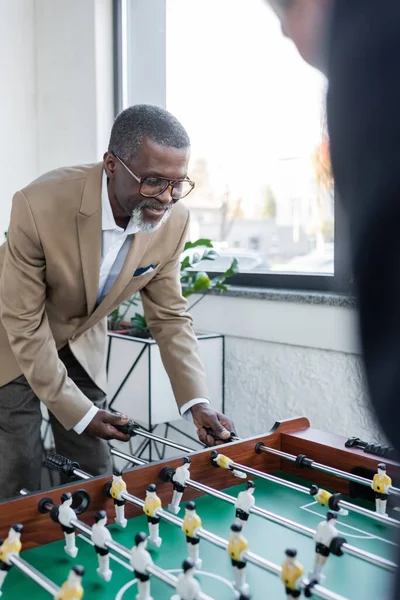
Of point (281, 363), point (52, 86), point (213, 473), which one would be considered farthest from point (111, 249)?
point (52, 86)

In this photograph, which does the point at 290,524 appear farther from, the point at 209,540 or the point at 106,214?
the point at 106,214

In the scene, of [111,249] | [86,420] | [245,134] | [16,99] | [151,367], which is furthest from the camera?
[16,99]

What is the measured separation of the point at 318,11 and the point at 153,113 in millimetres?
1334

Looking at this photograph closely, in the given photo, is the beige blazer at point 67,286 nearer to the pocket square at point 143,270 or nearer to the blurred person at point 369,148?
the pocket square at point 143,270

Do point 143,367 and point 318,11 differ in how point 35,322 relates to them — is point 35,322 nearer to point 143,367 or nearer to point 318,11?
point 143,367

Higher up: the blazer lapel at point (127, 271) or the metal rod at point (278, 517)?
the blazer lapel at point (127, 271)

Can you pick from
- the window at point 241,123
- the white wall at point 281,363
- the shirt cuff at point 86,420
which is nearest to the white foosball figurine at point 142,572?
the shirt cuff at point 86,420

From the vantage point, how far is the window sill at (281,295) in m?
2.62

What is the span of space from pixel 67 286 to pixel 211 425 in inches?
22.3

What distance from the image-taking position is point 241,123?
3178 millimetres

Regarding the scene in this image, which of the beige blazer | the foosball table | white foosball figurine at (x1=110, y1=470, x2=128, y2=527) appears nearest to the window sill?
the beige blazer

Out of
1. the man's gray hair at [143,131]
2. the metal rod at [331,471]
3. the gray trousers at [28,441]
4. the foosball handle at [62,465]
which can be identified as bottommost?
the gray trousers at [28,441]

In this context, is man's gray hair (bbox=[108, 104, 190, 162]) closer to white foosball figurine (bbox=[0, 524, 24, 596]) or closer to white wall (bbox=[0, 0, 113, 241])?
white foosball figurine (bbox=[0, 524, 24, 596])

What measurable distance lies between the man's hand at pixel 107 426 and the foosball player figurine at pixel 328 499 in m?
0.55
